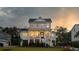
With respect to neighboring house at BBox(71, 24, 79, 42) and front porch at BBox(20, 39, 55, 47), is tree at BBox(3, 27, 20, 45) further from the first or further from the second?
neighboring house at BBox(71, 24, 79, 42)

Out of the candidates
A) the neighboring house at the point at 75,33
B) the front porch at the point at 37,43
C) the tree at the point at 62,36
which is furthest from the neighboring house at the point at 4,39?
the neighboring house at the point at 75,33

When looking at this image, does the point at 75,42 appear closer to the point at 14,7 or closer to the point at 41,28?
the point at 41,28

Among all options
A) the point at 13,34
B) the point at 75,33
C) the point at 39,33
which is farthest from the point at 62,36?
the point at 13,34

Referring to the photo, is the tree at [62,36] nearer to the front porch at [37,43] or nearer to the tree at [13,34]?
the front porch at [37,43]

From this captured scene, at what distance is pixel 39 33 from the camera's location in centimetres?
277

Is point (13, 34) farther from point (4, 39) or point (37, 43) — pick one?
point (37, 43)

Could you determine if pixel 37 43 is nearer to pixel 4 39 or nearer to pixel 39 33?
pixel 39 33

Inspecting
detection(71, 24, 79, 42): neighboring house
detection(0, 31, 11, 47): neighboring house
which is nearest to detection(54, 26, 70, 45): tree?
detection(71, 24, 79, 42): neighboring house

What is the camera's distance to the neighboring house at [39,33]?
9.05 ft

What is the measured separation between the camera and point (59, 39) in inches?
108

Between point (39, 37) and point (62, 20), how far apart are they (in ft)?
1.43

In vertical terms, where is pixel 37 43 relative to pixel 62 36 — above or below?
below
